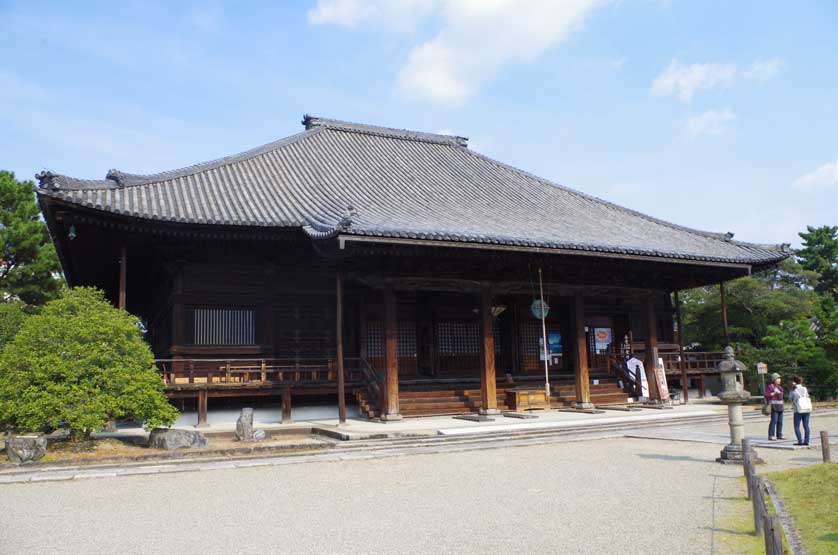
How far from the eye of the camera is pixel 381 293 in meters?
19.2

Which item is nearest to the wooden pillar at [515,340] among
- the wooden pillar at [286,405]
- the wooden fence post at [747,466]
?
the wooden pillar at [286,405]

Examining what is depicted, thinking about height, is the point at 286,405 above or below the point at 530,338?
below

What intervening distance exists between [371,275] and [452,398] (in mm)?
4357

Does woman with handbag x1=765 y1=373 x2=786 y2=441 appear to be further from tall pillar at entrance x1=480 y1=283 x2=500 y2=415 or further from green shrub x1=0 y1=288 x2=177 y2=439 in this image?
green shrub x1=0 y1=288 x2=177 y2=439

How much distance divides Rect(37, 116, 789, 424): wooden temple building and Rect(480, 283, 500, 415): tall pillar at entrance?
4 centimetres

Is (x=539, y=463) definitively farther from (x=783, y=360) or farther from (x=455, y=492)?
(x=783, y=360)

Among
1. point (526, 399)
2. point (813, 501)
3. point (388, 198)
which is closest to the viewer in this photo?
point (813, 501)

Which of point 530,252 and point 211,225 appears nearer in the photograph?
point 211,225

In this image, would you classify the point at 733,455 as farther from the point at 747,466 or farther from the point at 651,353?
the point at 651,353

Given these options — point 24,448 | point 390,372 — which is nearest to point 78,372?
point 24,448

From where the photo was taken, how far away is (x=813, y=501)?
6914 mm

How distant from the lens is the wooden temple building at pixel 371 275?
15883 mm

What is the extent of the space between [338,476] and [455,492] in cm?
225

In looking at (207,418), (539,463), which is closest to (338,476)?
(539,463)
